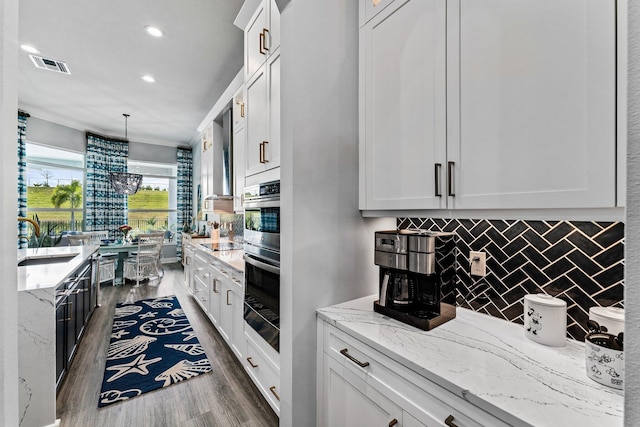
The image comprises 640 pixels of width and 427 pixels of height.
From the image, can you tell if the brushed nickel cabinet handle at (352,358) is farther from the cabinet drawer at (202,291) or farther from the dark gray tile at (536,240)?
the cabinet drawer at (202,291)

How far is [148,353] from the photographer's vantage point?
2570 millimetres

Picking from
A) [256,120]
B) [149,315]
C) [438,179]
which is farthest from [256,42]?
[149,315]

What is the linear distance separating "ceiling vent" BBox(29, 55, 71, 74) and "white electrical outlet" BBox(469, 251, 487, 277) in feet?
15.9

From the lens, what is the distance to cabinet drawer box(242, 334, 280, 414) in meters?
1.70

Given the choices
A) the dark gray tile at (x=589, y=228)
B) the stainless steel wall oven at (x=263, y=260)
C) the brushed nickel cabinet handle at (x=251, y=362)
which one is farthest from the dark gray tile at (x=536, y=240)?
the brushed nickel cabinet handle at (x=251, y=362)

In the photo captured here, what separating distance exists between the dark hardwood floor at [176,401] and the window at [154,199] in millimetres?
4591

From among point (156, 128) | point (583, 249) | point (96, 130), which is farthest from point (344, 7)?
point (96, 130)

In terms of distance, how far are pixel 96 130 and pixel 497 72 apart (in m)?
7.41

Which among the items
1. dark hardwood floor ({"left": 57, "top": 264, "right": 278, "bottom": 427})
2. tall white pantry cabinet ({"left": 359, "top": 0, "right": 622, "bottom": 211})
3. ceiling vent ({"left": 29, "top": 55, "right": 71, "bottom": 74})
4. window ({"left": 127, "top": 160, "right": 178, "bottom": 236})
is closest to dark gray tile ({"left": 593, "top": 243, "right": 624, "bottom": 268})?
tall white pantry cabinet ({"left": 359, "top": 0, "right": 622, "bottom": 211})

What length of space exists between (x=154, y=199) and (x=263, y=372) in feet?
21.3

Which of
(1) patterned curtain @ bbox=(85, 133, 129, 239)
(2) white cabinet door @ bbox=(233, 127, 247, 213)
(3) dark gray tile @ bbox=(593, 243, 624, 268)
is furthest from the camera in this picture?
(1) patterned curtain @ bbox=(85, 133, 129, 239)

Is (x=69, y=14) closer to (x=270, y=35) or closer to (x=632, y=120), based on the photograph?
(x=270, y=35)

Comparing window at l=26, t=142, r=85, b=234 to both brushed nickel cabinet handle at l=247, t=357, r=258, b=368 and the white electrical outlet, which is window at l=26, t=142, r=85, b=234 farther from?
the white electrical outlet

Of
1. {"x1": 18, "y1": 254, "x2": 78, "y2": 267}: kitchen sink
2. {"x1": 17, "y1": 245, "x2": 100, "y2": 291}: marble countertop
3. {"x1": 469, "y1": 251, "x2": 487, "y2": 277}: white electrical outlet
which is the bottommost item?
{"x1": 18, "y1": 254, "x2": 78, "y2": 267}: kitchen sink
